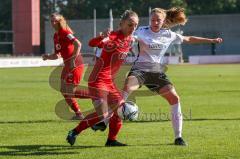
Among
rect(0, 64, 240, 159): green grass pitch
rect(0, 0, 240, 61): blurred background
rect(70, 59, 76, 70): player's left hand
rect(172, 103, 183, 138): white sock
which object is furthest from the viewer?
rect(0, 0, 240, 61): blurred background

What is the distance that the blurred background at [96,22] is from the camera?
75.4 metres

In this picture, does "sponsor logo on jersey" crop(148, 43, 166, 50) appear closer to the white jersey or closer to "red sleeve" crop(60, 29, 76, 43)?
the white jersey

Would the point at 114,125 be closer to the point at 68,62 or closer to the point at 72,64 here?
the point at 68,62

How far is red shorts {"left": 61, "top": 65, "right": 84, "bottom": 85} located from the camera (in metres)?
13.9

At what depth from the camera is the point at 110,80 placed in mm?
10289

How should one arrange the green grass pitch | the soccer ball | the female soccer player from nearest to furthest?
the green grass pitch
the soccer ball
the female soccer player

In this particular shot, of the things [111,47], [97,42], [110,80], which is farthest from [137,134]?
[97,42]

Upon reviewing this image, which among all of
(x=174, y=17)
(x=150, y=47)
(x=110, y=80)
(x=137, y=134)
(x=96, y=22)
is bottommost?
(x=96, y=22)

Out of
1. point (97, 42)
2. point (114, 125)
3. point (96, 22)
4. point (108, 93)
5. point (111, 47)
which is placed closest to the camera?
point (97, 42)

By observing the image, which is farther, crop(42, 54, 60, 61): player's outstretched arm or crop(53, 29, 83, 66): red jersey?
crop(53, 29, 83, 66): red jersey

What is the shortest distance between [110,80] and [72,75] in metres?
3.90

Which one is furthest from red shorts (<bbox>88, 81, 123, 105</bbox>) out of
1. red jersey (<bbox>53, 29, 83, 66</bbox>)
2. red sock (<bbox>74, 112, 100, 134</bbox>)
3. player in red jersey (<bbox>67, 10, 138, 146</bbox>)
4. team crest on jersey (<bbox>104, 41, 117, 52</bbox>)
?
red jersey (<bbox>53, 29, 83, 66</bbox>)

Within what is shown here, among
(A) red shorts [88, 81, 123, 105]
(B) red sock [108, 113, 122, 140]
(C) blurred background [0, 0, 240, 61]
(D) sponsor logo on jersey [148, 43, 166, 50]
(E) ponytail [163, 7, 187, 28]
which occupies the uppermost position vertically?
(E) ponytail [163, 7, 187, 28]

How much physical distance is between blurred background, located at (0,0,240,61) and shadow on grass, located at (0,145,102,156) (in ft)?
186
